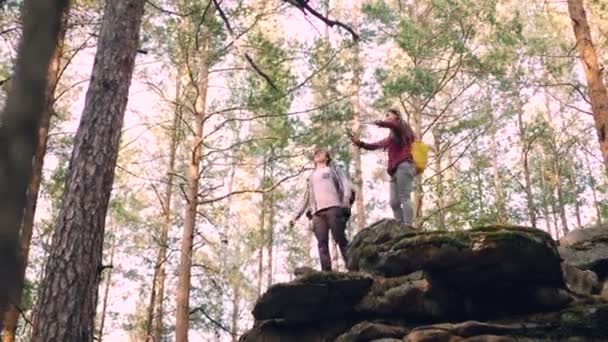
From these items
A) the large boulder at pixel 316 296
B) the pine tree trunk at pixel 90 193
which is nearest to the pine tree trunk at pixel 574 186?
the large boulder at pixel 316 296

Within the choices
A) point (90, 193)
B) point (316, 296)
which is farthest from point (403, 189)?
point (90, 193)

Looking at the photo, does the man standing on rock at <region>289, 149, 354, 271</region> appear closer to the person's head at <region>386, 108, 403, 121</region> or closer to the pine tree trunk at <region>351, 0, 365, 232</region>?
the person's head at <region>386, 108, 403, 121</region>

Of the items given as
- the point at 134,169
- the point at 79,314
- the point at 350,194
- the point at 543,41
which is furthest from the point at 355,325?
the point at 543,41

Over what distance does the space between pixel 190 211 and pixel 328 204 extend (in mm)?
3496

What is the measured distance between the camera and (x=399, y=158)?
668 centimetres

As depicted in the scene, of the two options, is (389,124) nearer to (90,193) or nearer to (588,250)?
(588,250)

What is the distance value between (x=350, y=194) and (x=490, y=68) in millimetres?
8638

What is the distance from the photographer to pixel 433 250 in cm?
564

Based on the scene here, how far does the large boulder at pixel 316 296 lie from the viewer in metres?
6.03

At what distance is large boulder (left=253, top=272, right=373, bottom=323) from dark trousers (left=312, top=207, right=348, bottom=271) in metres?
0.67

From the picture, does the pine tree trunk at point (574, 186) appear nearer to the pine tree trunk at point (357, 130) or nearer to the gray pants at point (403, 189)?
the pine tree trunk at point (357, 130)

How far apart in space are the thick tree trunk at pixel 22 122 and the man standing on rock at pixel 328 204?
6.00 meters

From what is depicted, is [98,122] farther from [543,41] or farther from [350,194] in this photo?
[543,41]

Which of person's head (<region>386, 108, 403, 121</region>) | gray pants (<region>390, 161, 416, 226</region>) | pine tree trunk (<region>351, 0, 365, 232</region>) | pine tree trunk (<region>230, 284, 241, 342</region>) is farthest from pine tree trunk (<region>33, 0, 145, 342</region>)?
pine tree trunk (<region>230, 284, 241, 342</region>)
